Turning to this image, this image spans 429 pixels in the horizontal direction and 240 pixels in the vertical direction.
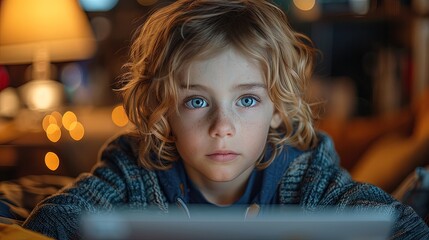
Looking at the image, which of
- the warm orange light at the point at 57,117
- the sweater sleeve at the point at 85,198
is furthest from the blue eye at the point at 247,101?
the warm orange light at the point at 57,117

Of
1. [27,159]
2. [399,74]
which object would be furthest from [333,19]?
[27,159]

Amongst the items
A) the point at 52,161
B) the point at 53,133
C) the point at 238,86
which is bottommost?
the point at 52,161

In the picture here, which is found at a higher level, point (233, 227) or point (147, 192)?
point (233, 227)

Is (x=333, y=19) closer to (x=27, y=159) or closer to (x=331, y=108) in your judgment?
(x=331, y=108)

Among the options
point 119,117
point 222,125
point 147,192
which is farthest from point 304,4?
point 222,125

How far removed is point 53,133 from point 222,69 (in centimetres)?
181

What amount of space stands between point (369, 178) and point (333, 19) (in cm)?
185

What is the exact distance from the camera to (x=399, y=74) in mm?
3838

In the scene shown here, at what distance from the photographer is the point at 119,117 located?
3475 mm

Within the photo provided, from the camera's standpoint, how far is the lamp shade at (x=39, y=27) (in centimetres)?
308

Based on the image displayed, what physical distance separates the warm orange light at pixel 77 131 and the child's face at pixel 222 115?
177cm

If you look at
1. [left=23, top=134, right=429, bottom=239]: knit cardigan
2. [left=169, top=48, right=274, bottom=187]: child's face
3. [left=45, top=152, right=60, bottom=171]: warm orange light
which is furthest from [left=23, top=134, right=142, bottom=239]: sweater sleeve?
[left=45, top=152, right=60, bottom=171]: warm orange light

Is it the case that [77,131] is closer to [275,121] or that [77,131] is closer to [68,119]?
[68,119]

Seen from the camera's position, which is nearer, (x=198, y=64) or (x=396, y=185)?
(x=198, y=64)
